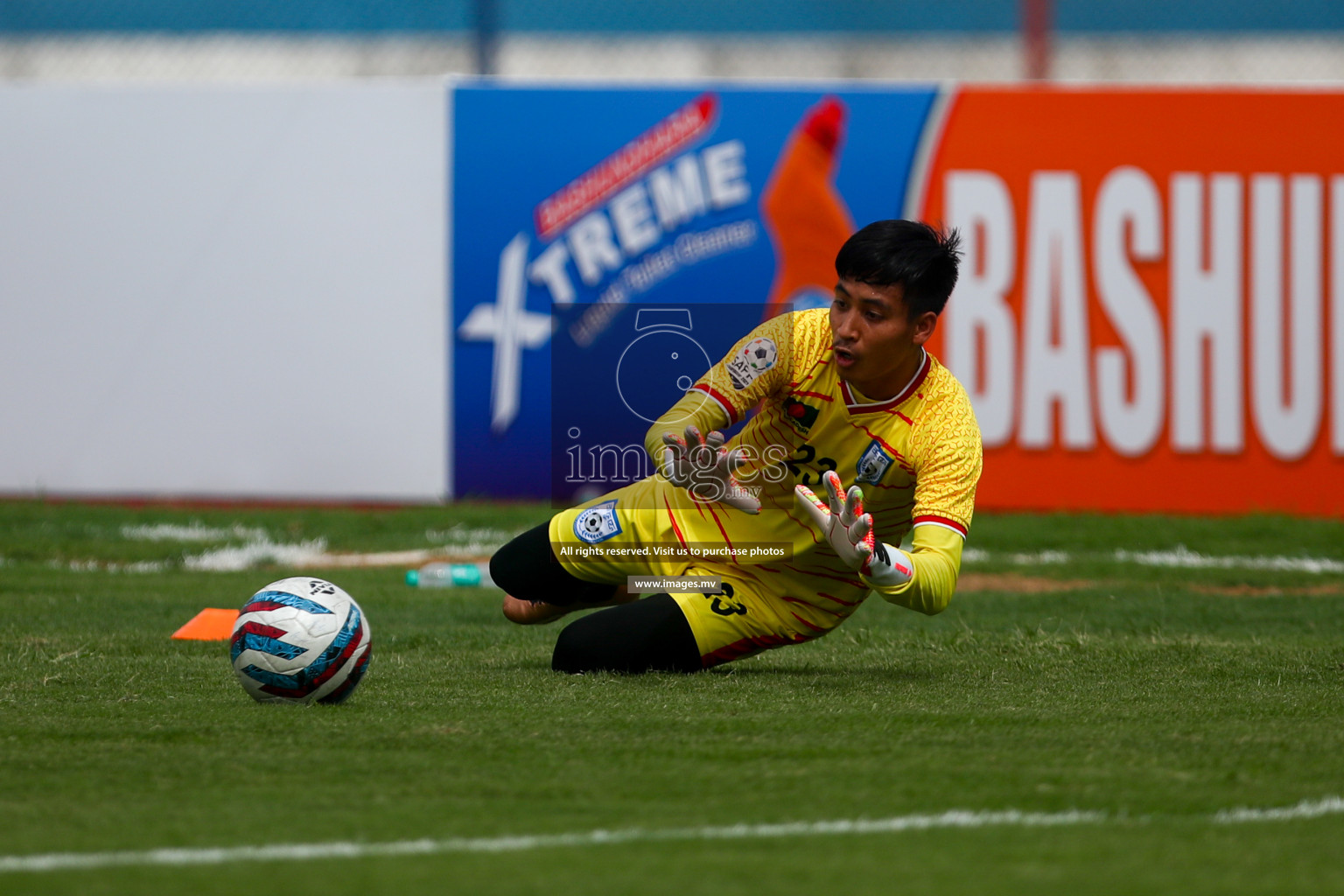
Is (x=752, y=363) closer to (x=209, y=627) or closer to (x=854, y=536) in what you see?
(x=854, y=536)

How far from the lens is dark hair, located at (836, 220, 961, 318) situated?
15.6 ft

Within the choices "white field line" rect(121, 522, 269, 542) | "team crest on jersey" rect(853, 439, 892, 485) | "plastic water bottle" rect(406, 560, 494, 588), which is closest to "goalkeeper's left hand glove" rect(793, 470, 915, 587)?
"team crest on jersey" rect(853, 439, 892, 485)

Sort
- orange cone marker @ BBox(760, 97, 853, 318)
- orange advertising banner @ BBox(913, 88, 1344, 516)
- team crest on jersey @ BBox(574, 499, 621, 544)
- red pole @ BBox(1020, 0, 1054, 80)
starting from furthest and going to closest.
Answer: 1. red pole @ BBox(1020, 0, 1054, 80)
2. orange cone marker @ BBox(760, 97, 853, 318)
3. orange advertising banner @ BBox(913, 88, 1344, 516)
4. team crest on jersey @ BBox(574, 499, 621, 544)

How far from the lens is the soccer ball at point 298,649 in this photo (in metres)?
4.61

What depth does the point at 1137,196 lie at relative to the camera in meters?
10.6

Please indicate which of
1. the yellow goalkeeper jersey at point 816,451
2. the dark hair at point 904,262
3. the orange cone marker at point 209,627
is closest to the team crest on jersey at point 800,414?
the yellow goalkeeper jersey at point 816,451

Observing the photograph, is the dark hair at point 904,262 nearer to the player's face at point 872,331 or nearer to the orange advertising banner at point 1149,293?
the player's face at point 872,331

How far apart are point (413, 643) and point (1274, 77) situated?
26.2 ft

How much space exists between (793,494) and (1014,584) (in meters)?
3.66

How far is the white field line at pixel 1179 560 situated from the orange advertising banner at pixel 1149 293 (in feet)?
3.75

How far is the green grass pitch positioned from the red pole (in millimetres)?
5200

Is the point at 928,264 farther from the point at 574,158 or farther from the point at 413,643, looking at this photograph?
the point at 574,158

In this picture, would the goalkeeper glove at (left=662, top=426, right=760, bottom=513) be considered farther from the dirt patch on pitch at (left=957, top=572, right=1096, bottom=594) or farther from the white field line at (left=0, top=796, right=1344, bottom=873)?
the dirt patch on pitch at (left=957, top=572, right=1096, bottom=594)

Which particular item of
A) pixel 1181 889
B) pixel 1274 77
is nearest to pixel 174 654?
pixel 1181 889
